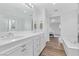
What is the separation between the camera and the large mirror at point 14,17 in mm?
1721

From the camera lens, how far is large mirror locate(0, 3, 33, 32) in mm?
1721

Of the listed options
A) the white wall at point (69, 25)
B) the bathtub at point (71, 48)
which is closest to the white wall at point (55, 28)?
the white wall at point (69, 25)

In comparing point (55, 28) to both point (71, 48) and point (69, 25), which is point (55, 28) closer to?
point (69, 25)

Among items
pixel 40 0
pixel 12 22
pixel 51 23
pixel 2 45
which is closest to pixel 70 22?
pixel 51 23

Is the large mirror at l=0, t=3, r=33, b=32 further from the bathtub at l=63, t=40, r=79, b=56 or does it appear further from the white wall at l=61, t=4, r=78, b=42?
the bathtub at l=63, t=40, r=79, b=56

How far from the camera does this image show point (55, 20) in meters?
1.88

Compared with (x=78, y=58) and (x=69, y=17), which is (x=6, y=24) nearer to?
(x=69, y=17)

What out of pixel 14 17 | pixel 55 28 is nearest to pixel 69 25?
pixel 55 28

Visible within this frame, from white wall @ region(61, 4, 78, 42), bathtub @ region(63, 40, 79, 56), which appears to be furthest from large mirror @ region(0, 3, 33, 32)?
bathtub @ region(63, 40, 79, 56)

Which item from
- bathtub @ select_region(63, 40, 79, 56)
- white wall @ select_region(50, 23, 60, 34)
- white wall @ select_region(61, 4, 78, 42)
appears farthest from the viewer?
→ white wall @ select_region(50, 23, 60, 34)

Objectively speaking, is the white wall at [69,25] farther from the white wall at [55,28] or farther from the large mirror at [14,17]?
the large mirror at [14,17]

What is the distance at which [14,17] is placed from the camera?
192 centimetres

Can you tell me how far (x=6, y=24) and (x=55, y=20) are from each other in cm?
105

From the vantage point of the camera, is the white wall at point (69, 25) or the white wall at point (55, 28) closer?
the white wall at point (69, 25)
